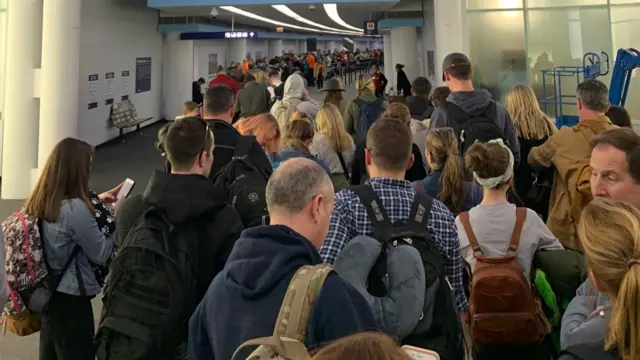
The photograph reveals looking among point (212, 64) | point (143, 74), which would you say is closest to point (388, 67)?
point (212, 64)

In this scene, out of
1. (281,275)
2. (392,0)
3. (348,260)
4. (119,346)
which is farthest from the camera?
(392,0)

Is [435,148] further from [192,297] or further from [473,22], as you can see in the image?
[473,22]

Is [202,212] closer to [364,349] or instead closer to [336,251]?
[336,251]

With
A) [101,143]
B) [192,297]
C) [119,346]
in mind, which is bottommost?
[119,346]

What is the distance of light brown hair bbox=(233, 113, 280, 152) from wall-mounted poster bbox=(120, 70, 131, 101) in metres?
11.7

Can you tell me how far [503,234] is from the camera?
2.71m

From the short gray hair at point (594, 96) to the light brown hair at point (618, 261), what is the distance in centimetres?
226

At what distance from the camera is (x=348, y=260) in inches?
73.0

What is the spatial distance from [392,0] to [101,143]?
744 centimetres

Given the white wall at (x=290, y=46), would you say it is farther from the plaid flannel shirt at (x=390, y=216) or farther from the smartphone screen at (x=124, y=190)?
the plaid flannel shirt at (x=390, y=216)

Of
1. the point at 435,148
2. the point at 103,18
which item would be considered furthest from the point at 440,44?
the point at 103,18

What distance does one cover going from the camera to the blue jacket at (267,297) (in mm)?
1405

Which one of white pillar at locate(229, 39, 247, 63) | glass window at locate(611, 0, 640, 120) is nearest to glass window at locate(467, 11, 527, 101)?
glass window at locate(611, 0, 640, 120)

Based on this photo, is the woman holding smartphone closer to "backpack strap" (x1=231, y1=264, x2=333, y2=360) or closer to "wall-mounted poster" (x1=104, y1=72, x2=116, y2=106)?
"backpack strap" (x1=231, y1=264, x2=333, y2=360)
